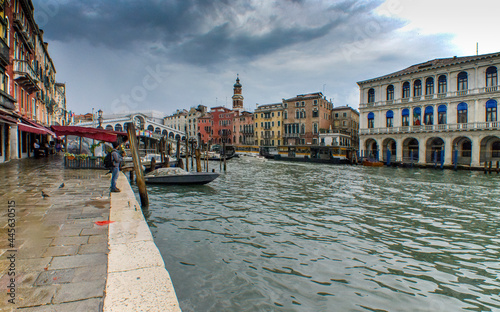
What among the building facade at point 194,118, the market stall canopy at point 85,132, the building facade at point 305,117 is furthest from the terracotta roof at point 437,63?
the building facade at point 194,118

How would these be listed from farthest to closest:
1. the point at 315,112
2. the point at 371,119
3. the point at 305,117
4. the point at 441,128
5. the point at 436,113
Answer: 1. the point at 305,117
2. the point at 315,112
3. the point at 371,119
4. the point at 436,113
5. the point at 441,128

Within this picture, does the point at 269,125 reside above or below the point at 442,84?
below

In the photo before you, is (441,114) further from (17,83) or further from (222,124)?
(222,124)

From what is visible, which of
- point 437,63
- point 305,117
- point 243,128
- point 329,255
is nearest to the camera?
point 329,255

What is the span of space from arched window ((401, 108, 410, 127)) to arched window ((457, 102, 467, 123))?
4.96m

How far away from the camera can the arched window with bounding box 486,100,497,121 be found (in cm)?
2823

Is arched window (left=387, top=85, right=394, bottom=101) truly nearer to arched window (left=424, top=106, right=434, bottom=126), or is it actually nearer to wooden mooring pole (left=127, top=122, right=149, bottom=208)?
arched window (left=424, top=106, right=434, bottom=126)

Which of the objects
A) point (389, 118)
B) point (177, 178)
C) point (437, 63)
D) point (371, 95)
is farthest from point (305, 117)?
point (177, 178)

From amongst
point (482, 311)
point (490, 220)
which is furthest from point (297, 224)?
point (490, 220)

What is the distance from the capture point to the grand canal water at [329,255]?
3949 millimetres

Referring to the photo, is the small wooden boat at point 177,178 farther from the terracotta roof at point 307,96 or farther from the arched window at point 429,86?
the terracotta roof at point 307,96

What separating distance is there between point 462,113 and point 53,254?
3698cm

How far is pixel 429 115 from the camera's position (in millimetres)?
32562

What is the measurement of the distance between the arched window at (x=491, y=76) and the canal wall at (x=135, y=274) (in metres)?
36.2
